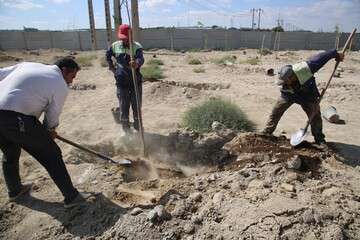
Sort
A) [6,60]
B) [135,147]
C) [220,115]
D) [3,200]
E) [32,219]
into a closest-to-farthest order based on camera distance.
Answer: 1. [32,219]
2. [3,200]
3. [135,147]
4. [220,115]
5. [6,60]

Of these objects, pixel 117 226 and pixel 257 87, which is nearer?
pixel 117 226

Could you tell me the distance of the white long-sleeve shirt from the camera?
3.10 metres

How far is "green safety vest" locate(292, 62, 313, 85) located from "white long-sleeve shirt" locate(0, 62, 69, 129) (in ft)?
10.1

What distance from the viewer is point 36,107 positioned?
3.18m

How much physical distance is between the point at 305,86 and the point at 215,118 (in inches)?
70.2

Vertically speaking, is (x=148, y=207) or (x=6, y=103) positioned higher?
(x=6, y=103)

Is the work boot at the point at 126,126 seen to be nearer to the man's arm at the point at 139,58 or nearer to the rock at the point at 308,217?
the man's arm at the point at 139,58

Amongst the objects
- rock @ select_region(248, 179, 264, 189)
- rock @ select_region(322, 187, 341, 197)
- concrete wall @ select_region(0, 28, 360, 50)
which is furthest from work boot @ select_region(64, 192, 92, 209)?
concrete wall @ select_region(0, 28, 360, 50)

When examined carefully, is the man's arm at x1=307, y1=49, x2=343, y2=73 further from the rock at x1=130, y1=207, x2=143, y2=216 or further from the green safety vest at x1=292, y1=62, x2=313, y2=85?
the rock at x1=130, y1=207, x2=143, y2=216

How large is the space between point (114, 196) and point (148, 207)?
517mm

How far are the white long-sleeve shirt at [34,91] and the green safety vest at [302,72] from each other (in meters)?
3.06

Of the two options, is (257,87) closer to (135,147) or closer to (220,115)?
(220,115)

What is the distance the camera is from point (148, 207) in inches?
137

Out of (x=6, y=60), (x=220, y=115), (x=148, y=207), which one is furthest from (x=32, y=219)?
(x=6, y=60)
